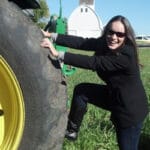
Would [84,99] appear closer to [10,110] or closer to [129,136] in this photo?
[129,136]

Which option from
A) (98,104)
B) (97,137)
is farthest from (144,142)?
(98,104)

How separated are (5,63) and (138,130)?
4.08ft

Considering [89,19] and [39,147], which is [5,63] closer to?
[39,147]

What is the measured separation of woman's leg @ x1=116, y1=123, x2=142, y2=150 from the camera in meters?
3.76

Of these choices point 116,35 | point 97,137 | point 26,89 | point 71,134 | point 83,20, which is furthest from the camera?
point 83,20

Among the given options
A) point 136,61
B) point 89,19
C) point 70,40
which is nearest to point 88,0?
point 89,19

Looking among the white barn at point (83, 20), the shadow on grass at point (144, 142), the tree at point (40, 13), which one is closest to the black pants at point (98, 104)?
the tree at point (40, 13)

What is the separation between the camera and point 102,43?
12.8 feet

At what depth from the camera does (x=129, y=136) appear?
3.78 m

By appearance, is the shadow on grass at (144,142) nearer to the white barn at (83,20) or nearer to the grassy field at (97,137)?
the grassy field at (97,137)

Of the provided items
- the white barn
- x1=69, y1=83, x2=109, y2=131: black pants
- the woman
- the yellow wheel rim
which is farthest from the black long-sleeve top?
the white barn

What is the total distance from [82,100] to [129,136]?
0.45m

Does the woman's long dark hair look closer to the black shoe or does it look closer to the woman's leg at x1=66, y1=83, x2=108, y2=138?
the woman's leg at x1=66, y1=83, x2=108, y2=138

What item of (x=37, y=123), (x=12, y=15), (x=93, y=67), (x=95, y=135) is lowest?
(x=95, y=135)
